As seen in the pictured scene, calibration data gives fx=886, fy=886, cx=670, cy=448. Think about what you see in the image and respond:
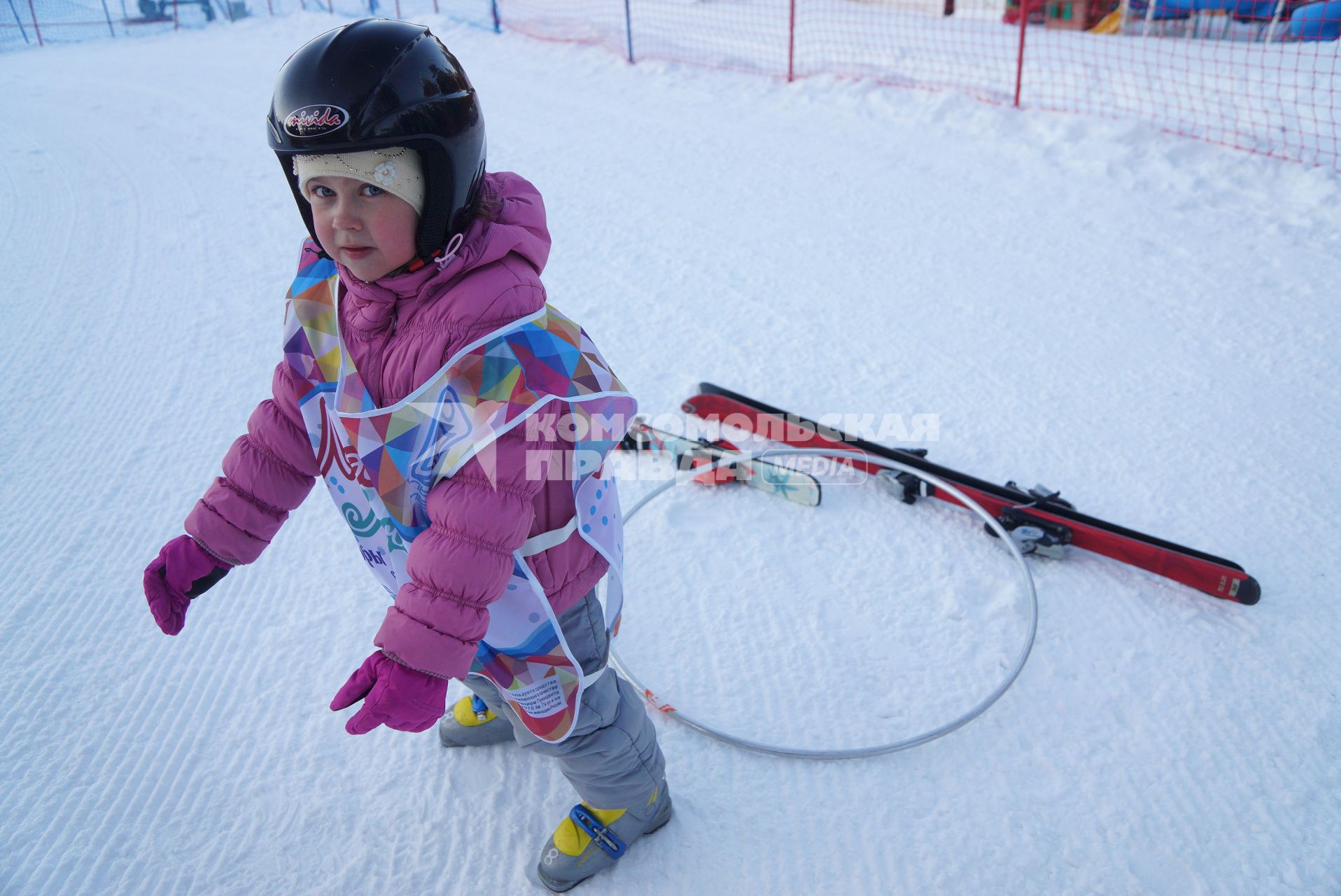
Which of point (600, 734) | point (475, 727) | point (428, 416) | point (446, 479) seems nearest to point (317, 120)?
point (428, 416)

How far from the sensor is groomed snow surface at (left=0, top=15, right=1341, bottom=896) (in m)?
2.18

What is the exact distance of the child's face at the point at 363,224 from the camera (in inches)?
61.5

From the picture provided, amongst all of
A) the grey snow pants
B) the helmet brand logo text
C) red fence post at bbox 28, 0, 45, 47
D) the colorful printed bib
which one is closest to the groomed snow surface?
the grey snow pants

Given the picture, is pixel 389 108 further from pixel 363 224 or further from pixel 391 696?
pixel 391 696

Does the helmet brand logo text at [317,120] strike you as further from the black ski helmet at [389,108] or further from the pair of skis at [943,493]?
the pair of skis at [943,493]

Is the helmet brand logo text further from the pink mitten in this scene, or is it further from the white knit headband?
the pink mitten

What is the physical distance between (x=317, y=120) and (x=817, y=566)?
2087 mm

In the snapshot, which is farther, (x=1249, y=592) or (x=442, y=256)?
(x=1249, y=592)

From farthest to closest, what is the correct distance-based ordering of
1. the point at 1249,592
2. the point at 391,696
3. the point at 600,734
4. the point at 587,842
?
the point at 1249,592 < the point at 587,842 < the point at 600,734 < the point at 391,696

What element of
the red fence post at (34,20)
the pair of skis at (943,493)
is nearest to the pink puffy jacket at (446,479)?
the pair of skis at (943,493)

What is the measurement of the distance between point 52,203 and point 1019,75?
6.70 metres

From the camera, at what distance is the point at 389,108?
1519mm

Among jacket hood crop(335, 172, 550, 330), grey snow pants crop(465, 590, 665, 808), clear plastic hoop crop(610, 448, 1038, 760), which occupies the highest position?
jacket hood crop(335, 172, 550, 330)

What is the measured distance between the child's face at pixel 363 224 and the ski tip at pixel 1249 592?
2524mm
